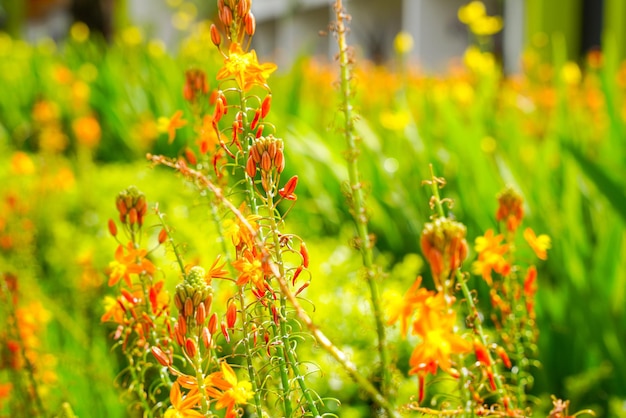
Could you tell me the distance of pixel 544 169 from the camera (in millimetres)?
1900

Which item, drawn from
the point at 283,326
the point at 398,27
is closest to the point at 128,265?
the point at 283,326

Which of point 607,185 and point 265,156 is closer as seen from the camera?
point 265,156

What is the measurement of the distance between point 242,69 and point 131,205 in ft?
0.50

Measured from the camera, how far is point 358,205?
530 millimetres

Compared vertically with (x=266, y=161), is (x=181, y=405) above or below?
below

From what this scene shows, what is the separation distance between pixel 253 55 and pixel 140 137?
89.9 inches

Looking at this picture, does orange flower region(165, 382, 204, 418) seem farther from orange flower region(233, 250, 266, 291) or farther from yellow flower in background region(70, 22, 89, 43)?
yellow flower in background region(70, 22, 89, 43)

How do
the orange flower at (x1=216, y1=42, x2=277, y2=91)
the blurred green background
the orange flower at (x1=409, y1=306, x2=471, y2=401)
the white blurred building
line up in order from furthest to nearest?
the white blurred building, the blurred green background, the orange flower at (x1=216, y1=42, x2=277, y2=91), the orange flower at (x1=409, y1=306, x2=471, y2=401)

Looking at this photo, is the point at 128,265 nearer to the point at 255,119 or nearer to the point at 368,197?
the point at 255,119

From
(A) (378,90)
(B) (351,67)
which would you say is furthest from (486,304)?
(A) (378,90)

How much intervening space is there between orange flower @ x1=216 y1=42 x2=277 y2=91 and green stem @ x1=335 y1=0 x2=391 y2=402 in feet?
0.26

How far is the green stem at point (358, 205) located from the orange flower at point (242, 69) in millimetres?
79

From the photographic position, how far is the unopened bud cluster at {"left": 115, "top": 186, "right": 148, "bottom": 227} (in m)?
0.58

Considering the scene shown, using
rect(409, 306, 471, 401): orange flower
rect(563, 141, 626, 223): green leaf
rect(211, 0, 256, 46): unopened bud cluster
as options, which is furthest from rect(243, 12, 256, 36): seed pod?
rect(563, 141, 626, 223): green leaf
